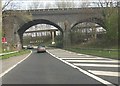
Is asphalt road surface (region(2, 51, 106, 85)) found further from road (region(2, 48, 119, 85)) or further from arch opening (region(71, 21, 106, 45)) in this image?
arch opening (region(71, 21, 106, 45))

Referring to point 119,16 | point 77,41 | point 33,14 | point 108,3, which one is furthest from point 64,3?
point 119,16

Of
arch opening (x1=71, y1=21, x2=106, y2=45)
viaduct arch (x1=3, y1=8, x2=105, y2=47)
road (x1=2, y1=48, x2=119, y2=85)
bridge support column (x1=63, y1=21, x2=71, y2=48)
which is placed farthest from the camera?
arch opening (x1=71, y1=21, x2=106, y2=45)

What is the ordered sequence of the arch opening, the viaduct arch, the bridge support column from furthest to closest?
the arch opening < the bridge support column < the viaduct arch

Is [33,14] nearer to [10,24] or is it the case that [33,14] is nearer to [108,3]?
[10,24]

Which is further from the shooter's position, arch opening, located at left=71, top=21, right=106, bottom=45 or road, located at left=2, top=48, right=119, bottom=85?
arch opening, located at left=71, top=21, right=106, bottom=45

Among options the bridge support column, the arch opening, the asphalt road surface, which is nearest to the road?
the asphalt road surface

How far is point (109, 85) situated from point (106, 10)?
2760 inches

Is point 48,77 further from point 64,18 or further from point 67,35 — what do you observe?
point 67,35

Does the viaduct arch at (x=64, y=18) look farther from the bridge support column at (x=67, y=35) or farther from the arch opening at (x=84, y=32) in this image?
the arch opening at (x=84, y=32)

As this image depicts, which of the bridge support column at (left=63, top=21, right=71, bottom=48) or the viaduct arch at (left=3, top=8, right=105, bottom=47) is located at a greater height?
the viaduct arch at (left=3, top=8, right=105, bottom=47)

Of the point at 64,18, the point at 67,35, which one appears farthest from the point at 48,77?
the point at 67,35

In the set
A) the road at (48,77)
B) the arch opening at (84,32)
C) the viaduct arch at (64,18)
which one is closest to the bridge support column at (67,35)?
the viaduct arch at (64,18)

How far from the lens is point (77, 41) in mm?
99625

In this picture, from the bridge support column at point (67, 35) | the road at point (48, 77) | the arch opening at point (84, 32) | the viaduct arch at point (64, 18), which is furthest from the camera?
the arch opening at point (84, 32)
